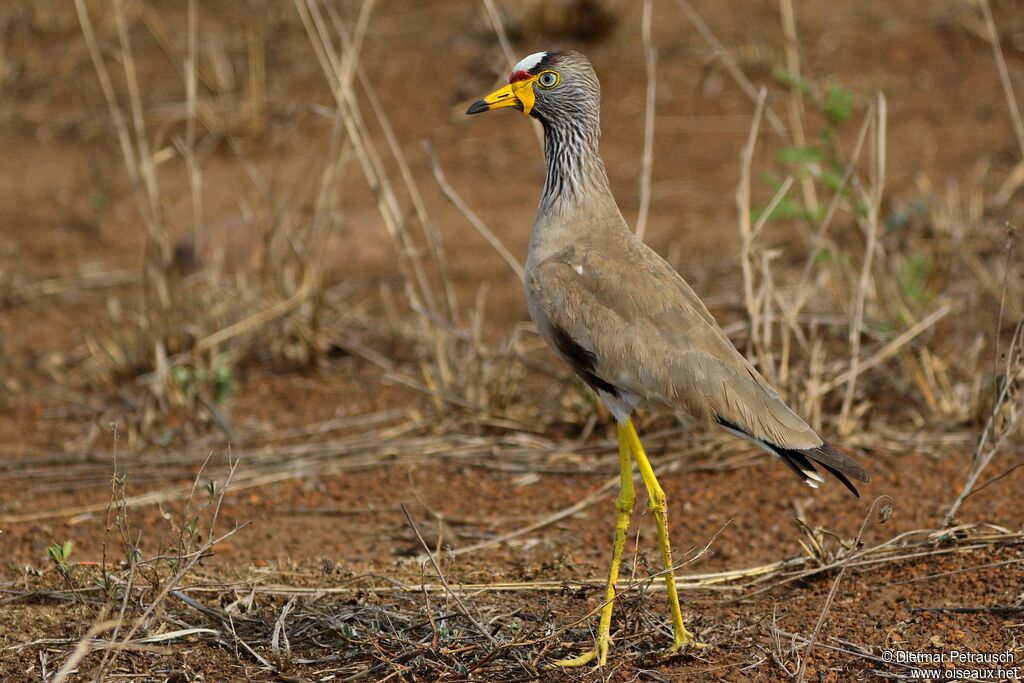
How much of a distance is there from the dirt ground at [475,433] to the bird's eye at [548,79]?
1673 mm

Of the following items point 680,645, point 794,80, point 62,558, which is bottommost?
point 680,645

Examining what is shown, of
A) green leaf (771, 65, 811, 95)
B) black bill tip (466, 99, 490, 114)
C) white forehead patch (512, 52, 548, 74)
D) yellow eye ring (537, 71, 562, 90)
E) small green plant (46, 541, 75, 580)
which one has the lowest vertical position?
small green plant (46, 541, 75, 580)

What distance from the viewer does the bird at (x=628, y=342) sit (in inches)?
153

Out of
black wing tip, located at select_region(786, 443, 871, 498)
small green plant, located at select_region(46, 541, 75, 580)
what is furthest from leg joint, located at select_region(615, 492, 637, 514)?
small green plant, located at select_region(46, 541, 75, 580)

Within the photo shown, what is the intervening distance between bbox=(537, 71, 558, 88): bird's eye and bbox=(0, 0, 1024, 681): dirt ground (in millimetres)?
1673

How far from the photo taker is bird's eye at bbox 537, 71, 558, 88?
4480mm

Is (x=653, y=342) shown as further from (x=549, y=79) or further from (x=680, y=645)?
(x=549, y=79)

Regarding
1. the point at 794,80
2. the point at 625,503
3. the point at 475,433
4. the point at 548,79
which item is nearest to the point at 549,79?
the point at 548,79

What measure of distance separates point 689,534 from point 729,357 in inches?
47.0

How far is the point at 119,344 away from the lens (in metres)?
6.62

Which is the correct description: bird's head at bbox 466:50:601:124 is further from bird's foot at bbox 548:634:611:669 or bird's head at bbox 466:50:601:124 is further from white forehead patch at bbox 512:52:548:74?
bird's foot at bbox 548:634:611:669

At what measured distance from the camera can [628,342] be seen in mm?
4027

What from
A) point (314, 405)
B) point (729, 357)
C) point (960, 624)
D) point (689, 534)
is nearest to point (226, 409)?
point (314, 405)

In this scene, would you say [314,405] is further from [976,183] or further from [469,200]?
Answer: [976,183]
